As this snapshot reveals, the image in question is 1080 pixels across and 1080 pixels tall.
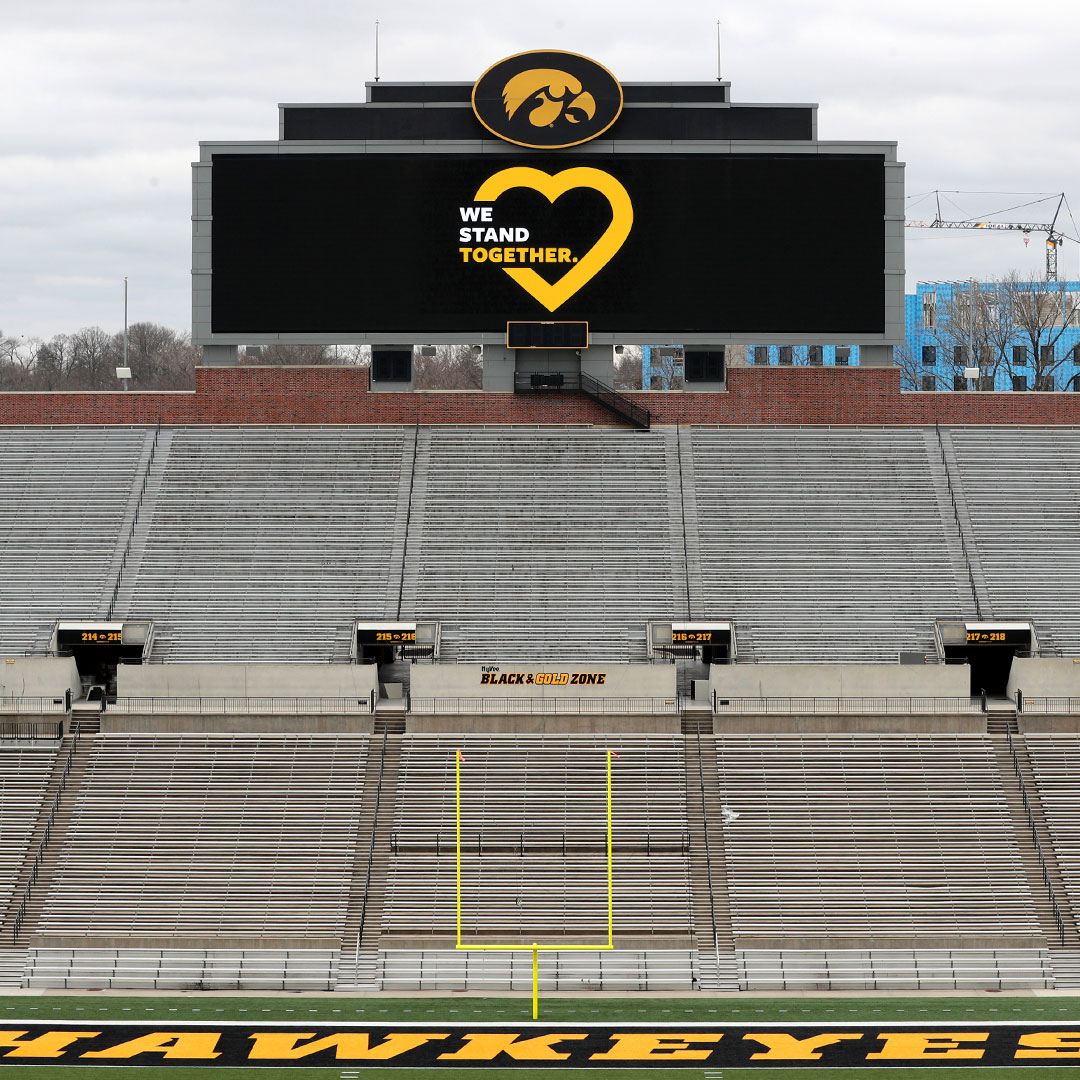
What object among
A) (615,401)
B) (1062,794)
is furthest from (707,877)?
(615,401)

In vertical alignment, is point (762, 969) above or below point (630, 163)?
below

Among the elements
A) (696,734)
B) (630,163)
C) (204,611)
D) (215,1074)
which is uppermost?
(630,163)

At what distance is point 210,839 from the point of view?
34938 millimetres

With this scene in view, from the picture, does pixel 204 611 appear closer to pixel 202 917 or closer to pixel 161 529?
pixel 161 529

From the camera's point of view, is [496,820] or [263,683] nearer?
[496,820]

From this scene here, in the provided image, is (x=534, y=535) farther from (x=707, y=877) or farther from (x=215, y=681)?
(x=707, y=877)

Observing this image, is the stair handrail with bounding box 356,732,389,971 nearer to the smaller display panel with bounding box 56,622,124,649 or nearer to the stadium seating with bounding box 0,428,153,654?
the smaller display panel with bounding box 56,622,124,649

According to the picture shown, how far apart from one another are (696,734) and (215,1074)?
14912mm

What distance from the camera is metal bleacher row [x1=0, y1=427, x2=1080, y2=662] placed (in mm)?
41656

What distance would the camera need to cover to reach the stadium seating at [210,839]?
109ft

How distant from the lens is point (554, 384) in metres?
47.1

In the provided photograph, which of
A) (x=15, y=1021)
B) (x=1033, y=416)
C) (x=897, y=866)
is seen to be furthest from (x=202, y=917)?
(x=1033, y=416)

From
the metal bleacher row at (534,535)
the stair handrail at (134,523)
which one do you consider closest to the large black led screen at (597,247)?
the metal bleacher row at (534,535)

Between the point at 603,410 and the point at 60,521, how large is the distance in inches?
627
